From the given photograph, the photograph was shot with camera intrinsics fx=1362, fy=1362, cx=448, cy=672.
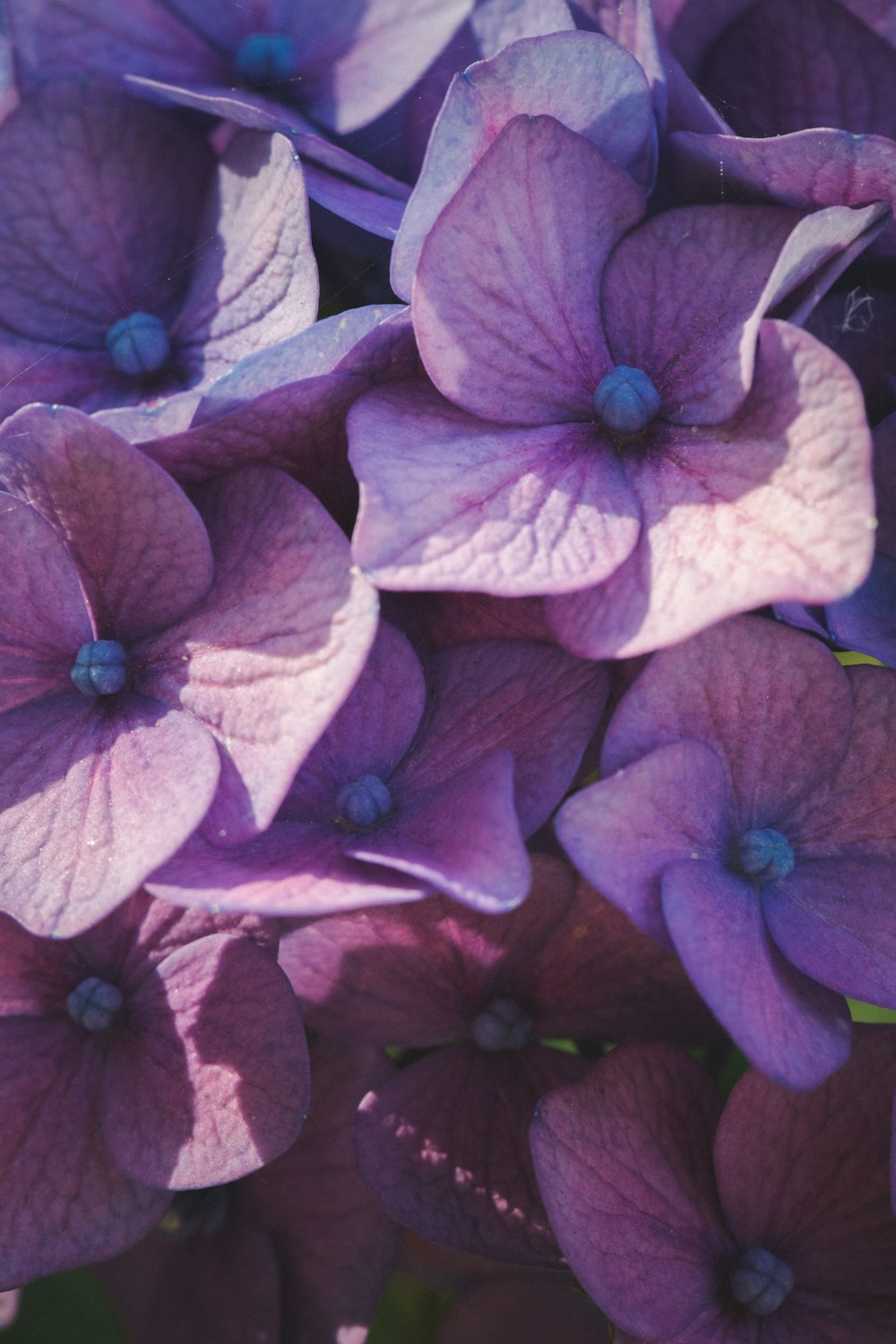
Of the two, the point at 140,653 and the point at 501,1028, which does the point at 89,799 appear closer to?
the point at 140,653

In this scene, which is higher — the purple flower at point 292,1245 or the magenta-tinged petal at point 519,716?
the magenta-tinged petal at point 519,716

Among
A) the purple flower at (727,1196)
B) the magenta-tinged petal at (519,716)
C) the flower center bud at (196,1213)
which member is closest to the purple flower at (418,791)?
the magenta-tinged petal at (519,716)

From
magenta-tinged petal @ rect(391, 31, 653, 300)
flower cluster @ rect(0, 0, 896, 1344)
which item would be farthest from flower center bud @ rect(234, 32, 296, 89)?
magenta-tinged petal @ rect(391, 31, 653, 300)

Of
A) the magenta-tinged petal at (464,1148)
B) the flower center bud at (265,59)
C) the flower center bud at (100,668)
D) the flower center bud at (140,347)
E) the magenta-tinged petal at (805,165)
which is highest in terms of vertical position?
the magenta-tinged petal at (805,165)

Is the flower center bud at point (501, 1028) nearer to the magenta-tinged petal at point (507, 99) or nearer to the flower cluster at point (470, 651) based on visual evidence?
the flower cluster at point (470, 651)

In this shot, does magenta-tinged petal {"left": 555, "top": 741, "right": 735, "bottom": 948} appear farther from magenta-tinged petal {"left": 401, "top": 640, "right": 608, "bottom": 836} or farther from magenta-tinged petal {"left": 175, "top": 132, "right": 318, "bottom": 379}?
magenta-tinged petal {"left": 175, "top": 132, "right": 318, "bottom": 379}
